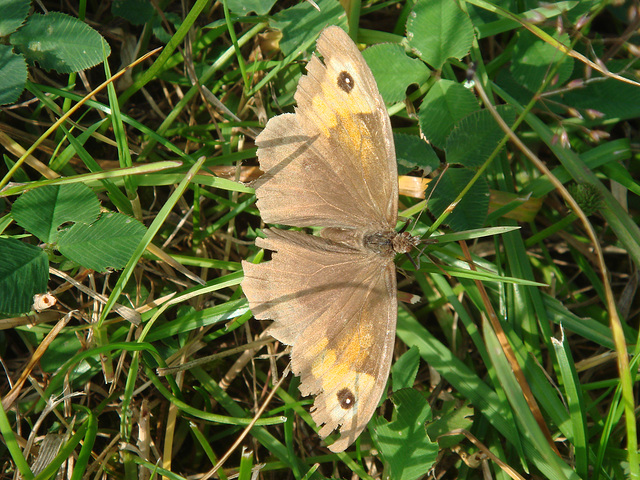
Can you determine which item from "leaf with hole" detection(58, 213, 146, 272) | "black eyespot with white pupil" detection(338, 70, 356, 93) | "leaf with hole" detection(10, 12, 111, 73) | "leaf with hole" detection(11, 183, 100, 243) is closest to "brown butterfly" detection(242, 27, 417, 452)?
"black eyespot with white pupil" detection(338, 70, 356, 93)

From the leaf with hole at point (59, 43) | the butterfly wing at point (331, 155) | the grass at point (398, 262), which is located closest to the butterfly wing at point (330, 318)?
the butterfly wing at point (331, 155)

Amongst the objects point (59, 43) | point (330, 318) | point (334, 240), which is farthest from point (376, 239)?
point (59, 43)

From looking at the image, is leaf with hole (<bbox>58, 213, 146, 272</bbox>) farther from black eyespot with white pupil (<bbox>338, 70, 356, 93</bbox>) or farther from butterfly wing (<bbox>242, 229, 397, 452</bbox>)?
black eyespot with white pupil (<bbox>338, 70, 356, 93</bbox>)

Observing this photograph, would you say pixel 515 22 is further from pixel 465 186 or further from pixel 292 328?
pixel 292 328

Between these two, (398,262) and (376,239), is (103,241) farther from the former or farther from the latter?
(398,262)

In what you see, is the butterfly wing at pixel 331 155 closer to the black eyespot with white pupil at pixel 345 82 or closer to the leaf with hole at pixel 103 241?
the black eyespot with white pupil at pixel 345 82
